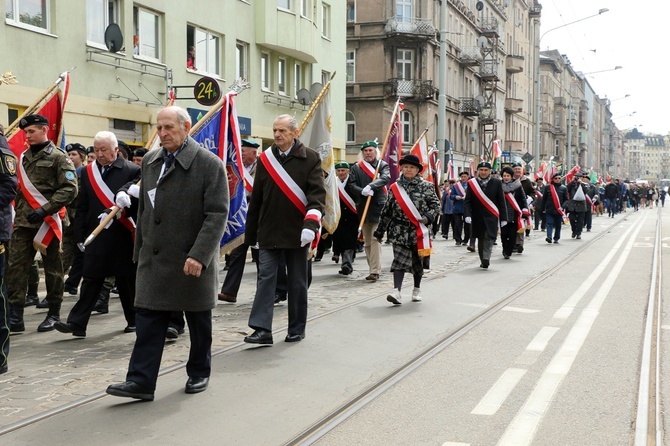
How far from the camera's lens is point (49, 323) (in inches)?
343

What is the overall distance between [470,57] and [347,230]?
45201mm

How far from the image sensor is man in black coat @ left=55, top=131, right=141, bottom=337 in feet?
26.2

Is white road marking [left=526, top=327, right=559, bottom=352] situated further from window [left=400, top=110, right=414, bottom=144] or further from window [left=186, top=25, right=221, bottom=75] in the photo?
window [left=400, top=110, right=414, bottom=144]

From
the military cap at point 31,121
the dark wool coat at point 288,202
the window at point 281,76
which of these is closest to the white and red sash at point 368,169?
the dark wool coat at point 288,202

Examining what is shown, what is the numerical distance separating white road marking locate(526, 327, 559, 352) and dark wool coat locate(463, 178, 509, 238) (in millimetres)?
6923

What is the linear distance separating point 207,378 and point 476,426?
6.31 feet

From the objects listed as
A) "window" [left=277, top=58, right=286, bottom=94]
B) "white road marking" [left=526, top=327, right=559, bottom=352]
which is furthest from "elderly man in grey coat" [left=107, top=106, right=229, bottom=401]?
"window" [left=277, top=58, right=286, bottom=94]

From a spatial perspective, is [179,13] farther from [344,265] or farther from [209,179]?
[209,179]

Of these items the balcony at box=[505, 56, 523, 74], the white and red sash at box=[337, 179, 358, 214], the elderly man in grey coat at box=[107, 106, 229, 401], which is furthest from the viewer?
the balcony at box=[505, 56, 523, 74]

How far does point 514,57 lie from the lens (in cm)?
7488

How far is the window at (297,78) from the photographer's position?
107 feet

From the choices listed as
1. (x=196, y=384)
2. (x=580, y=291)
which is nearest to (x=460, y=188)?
(x=580, y=291)

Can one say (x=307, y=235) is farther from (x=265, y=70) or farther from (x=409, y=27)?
(x=409, y=27)

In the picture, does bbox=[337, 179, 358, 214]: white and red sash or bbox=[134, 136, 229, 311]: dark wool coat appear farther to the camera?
bbox=[337, 179, 358, 214]: white and red sash
